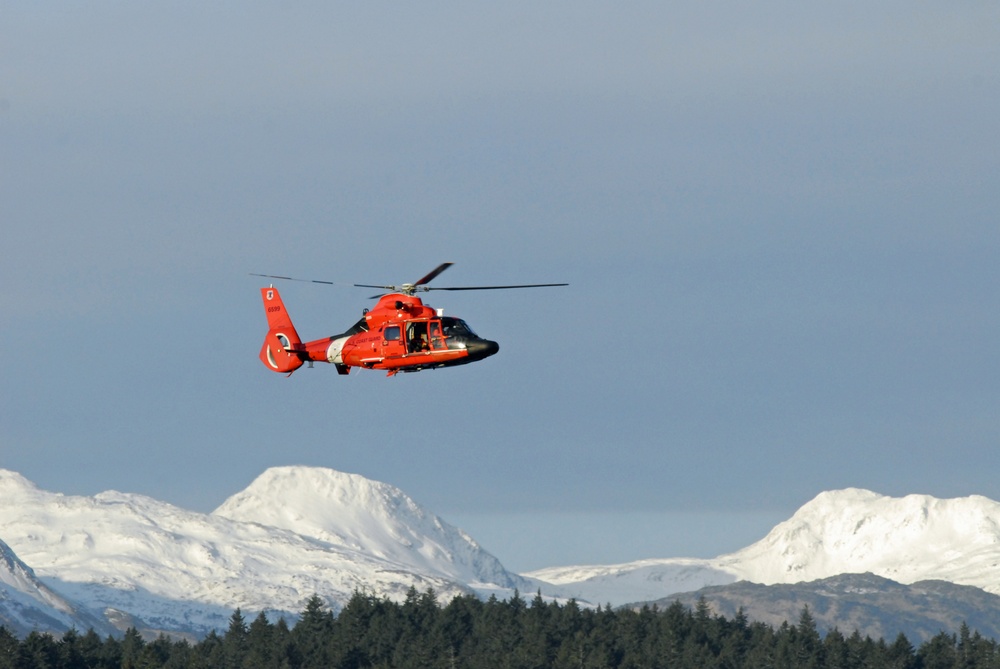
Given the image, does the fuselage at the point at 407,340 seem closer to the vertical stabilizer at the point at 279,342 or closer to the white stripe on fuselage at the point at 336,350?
the white stripe on fuselage at the point at 336,350

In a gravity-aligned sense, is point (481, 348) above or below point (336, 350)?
below

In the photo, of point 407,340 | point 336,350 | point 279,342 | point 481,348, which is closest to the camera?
point 481,348

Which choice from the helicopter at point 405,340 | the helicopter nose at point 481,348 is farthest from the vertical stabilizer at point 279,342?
the helicopter nose at point 481,348

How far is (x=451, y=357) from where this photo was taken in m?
124

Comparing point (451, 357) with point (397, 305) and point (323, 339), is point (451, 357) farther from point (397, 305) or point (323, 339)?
point (323, 339)

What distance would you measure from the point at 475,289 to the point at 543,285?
10.5 metres

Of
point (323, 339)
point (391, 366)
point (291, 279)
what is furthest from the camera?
point (323, 339)

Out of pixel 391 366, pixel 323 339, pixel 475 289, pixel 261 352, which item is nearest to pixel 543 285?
pixel 475 289

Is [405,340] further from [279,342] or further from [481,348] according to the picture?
[279,342]

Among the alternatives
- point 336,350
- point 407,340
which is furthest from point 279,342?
point 407,340

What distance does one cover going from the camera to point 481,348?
12212 centimetres

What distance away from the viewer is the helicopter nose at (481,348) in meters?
122

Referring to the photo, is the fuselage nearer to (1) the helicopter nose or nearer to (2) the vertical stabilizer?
(1) the helicopter nose

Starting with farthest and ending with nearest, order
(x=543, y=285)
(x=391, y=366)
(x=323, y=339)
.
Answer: (x=323, y=339)
(x=391, y=366)
(x=543, y=285)
